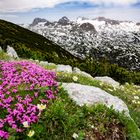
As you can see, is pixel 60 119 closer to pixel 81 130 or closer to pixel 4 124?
pixel 81 130

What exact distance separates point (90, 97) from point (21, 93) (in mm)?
2415

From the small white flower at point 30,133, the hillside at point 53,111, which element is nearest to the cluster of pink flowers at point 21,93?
the hillside at point 53,111

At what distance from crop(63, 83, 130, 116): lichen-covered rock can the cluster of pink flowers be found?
2.10 feet

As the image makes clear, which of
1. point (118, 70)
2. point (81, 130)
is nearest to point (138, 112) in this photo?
point (81, 130)

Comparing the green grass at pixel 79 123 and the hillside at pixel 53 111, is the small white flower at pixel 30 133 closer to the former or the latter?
the hillside at pixel 53 111

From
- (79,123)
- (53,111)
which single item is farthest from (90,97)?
(53,111)

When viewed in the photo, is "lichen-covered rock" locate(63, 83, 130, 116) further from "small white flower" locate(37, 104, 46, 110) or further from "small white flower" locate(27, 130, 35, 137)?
"small white flower" locate(27, 130, 35, 137)

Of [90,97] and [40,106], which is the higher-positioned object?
[40,106]

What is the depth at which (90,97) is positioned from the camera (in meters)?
12.7

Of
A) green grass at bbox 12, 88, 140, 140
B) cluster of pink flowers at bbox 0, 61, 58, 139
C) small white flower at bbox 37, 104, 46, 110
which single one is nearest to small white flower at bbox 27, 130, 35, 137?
green grass at bbox 12, 88, 140, 140

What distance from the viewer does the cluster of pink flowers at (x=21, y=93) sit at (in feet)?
33.9

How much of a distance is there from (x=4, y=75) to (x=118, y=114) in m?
4.28

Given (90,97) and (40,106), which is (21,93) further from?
(90,97)

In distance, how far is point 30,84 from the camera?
1257 cm
